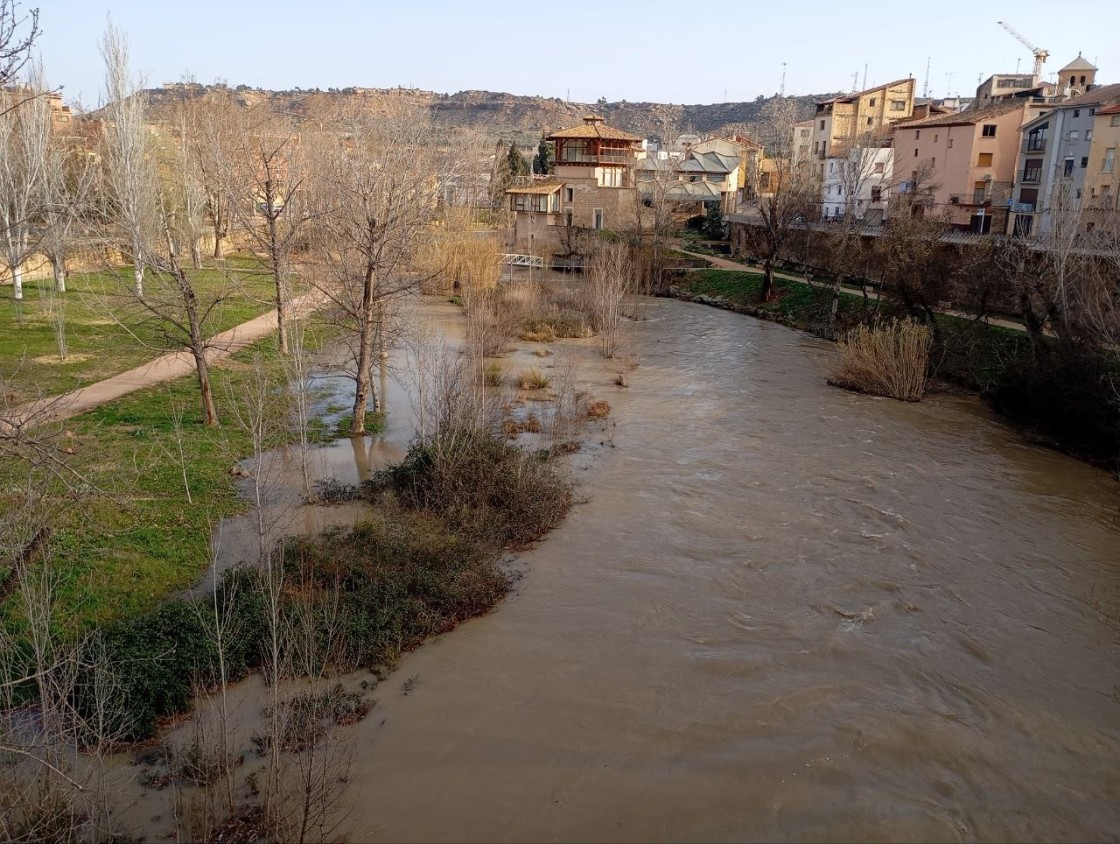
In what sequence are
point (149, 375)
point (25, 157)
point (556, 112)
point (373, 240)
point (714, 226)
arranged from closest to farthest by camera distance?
1. point (373, 240)
2. point (149, 375)
3. point (25, 157)
4. point (714, 226)
5. point (556, 112)

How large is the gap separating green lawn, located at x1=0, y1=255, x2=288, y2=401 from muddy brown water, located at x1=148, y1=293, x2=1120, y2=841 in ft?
26.2

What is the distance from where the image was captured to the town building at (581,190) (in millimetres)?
45094

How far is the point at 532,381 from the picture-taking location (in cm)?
1948

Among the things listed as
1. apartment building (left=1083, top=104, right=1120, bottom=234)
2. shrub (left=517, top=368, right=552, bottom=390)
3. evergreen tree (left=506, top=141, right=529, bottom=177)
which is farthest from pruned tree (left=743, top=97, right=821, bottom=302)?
evergreen tree (left=506, top=141, right=529, bottom=177)

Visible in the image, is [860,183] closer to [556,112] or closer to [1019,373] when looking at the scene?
[1019,373]

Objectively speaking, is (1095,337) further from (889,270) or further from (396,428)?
(396,428)

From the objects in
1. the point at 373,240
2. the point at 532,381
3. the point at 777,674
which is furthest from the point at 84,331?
the point at 777,674

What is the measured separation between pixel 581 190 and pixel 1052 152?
899 inches

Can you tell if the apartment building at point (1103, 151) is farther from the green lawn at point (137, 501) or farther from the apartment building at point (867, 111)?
the green lawn at point (137, 501)

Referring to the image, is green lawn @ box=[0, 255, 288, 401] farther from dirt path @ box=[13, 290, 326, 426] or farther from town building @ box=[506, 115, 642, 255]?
town building @ box=[506, 115, 642, 255]

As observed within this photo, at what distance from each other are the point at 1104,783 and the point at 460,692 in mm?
5580

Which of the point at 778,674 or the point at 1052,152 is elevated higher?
the point at 1052,152

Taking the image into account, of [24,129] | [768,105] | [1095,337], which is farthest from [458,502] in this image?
[768,105]

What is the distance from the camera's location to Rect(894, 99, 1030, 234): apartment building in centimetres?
4219
